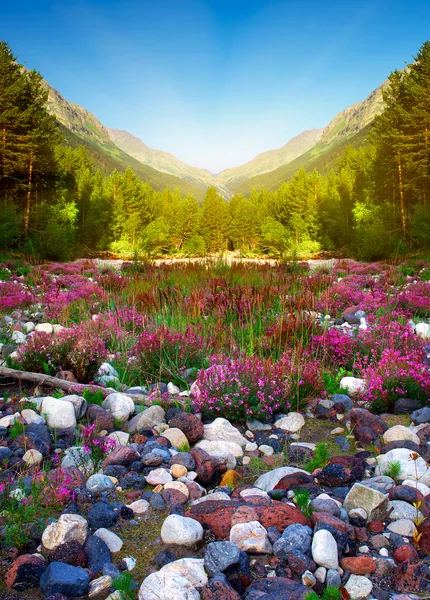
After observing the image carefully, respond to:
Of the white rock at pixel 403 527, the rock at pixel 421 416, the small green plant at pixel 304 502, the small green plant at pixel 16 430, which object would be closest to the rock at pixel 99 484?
the small green plant at pixel 16 430

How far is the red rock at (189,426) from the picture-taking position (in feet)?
9.27

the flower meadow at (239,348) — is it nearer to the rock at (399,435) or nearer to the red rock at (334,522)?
the rock at (399,435)

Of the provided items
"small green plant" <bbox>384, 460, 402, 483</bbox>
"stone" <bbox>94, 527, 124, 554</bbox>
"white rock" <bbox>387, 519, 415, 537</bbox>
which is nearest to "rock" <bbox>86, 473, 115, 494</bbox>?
"stone" <bbox>94, 527, 124, 554</bbox>

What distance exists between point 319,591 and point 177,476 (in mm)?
953

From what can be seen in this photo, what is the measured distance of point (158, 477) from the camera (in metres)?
2.23

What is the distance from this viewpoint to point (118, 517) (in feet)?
6.38

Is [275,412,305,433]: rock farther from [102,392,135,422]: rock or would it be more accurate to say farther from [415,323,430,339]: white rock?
[415,323,430,339]: white rock

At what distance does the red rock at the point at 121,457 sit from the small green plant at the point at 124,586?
0.87 metres

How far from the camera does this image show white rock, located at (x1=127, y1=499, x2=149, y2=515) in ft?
6.57

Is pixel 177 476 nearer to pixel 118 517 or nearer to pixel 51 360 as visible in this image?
pixel 118 517

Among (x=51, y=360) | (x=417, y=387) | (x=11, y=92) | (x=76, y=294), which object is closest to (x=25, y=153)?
(x=11, y=92)

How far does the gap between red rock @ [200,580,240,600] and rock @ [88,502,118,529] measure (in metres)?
0.57

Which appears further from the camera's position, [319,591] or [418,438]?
[418,438]

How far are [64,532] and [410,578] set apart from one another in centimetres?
128
